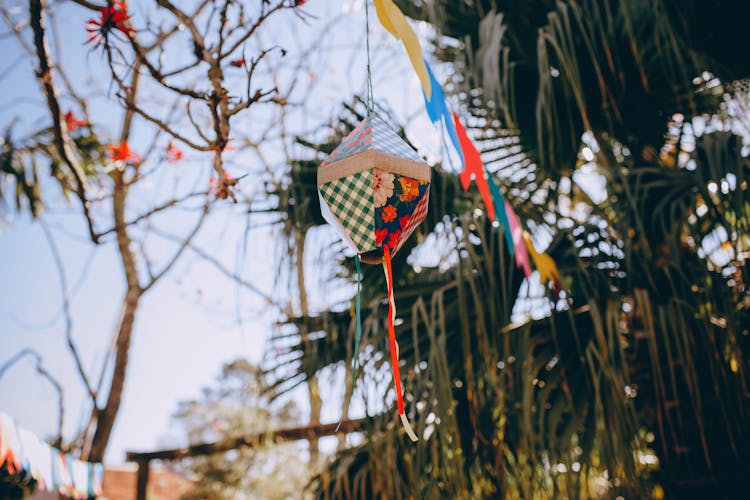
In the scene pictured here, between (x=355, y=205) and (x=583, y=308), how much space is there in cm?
113

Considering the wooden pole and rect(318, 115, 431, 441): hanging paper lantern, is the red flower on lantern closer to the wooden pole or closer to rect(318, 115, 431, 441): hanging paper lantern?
rect(318, 115, 431, 441): hanging paper lantern

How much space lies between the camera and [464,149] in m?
1.60

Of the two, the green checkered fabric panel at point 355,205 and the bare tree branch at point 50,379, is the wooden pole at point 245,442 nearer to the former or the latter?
the bare tree branch at point 50,379

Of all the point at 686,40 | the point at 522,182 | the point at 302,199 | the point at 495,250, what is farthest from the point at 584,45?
the point at 302,199

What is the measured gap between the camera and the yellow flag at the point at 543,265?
5.67ft

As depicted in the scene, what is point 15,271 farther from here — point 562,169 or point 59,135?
point 562,169

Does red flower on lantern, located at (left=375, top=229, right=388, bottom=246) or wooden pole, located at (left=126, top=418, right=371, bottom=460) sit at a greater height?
red flower on lantern, located at (left=375, top=229, right=388, bottom=246)

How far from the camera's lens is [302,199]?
6.75ft

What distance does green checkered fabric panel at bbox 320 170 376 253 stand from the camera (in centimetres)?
95

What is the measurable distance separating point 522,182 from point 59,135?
1.58 meters

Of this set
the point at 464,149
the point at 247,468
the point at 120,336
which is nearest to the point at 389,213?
the point at 464,149

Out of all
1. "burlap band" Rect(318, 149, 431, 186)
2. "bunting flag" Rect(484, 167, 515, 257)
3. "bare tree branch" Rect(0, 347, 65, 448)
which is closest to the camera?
"burlap band" Rect(318, 149, 431, 186)

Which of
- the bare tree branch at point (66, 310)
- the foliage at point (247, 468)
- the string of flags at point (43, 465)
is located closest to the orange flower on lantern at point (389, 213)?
the string of flags at point (43, 465)

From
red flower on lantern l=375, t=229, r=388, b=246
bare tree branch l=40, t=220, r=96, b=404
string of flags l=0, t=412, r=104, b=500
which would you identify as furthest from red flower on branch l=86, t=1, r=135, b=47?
bare tree branch l=40, t=220, r=96, b=404
